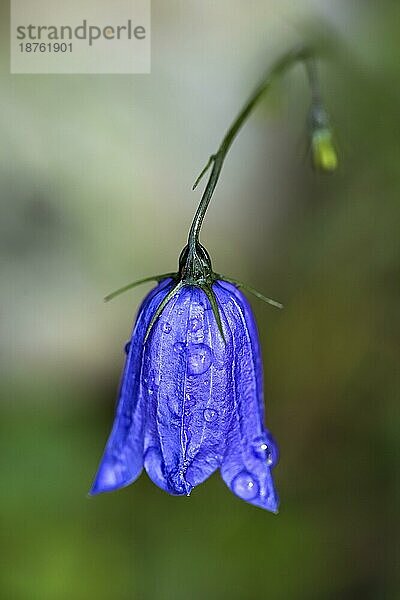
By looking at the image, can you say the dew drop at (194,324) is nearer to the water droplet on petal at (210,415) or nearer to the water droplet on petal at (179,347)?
the water droplet on petal at (179,347)

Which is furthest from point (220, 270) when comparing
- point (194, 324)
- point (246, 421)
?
point (194, 324)

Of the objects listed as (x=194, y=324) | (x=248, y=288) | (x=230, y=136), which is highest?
(x=230, y=136)

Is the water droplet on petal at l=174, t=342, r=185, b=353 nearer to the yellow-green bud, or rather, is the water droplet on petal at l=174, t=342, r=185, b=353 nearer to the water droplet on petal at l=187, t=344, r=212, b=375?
the water droplet on petal at l=187, t=344, r=212, b=375

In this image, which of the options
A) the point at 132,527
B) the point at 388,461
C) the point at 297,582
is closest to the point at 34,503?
the point at 132,527

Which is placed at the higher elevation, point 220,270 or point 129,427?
point 220,270

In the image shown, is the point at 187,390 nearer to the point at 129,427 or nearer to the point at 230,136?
the point at 129,427

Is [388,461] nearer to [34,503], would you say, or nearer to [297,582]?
[297,582]
